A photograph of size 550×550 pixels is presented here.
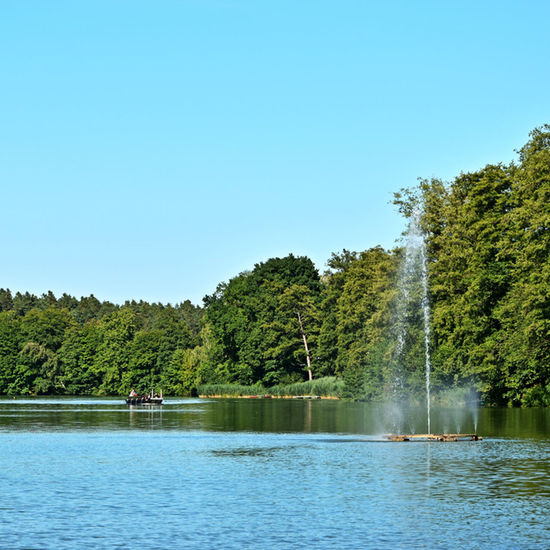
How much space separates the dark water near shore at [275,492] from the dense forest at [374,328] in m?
28.0

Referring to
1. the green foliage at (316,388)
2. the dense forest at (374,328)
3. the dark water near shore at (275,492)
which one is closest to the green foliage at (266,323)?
the dense forest at (374,328)

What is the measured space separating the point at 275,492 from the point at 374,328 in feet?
237

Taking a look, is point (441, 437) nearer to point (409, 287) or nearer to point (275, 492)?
point (275, 492)

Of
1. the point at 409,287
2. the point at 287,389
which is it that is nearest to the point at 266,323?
the point at 287,389

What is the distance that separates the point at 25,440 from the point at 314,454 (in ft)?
54.9

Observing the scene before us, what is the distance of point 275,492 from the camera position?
25.8m

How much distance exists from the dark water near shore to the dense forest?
91.7 feet

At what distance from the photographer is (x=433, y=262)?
3570 inches

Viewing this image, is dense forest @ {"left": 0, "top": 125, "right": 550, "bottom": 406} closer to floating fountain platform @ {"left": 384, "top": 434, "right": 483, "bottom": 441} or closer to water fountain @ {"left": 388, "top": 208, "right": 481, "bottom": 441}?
water fountain @ {"left": 388, "top": 208, "right": 481, "bottom": 441}

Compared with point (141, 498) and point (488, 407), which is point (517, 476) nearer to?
point (141, 498)

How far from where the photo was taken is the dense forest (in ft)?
237

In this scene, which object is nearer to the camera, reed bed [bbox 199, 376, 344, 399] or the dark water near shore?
the dark water near shore

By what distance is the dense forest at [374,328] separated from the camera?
7219cm

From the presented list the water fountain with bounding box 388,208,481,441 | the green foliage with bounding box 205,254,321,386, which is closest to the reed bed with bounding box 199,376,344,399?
the green foliage with bounding box 205,254,321,386
